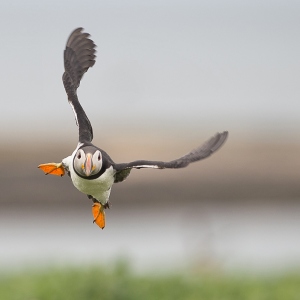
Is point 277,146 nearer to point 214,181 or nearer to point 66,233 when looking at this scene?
point 214,181

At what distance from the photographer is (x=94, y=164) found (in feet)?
6.48

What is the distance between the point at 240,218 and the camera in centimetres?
1017

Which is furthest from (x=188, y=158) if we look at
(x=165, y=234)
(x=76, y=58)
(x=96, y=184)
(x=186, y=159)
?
(x=165, y=234)

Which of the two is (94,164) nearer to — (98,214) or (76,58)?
(98,214)

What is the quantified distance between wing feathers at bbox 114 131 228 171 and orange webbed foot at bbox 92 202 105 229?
0.31 feet

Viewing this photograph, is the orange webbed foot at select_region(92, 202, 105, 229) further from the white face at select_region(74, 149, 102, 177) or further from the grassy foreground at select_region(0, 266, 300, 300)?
the grassy foreground at select_region(0, 266, 300, 300)

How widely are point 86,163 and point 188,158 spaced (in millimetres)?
248

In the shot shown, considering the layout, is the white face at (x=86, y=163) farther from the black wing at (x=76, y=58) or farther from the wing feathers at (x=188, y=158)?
the black wing at (x=76, y=58)

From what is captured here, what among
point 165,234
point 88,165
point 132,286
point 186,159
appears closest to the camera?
point 88,165

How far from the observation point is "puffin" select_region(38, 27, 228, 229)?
1.97 metres

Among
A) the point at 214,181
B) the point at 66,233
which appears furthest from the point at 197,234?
the point at 66,233

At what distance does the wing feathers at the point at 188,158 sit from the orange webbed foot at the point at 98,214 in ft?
0.31

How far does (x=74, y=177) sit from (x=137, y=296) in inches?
140

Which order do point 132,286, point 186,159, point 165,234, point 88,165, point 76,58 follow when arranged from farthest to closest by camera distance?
point 165,234
point 132,286
point 76,58
point 186,159
point 88,165
